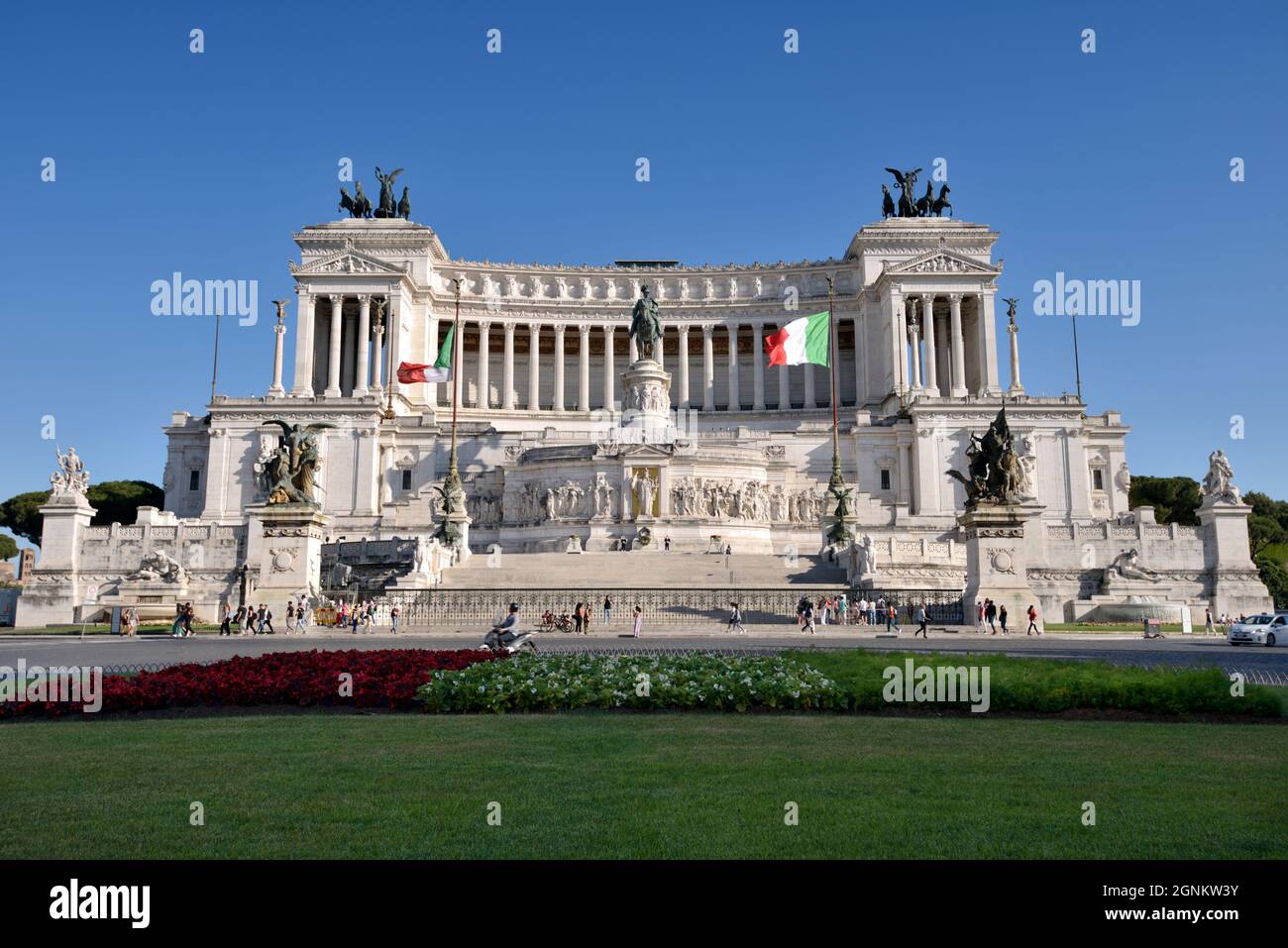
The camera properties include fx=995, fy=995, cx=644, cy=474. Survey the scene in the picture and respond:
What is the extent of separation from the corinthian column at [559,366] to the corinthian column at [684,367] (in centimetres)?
1197

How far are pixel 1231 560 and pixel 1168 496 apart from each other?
49.5m

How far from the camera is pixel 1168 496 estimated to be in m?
95.9

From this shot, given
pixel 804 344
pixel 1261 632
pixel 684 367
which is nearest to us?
pixel 1261 632

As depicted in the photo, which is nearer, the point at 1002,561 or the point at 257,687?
the point at 257,687

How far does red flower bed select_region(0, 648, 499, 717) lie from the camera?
1562 cm

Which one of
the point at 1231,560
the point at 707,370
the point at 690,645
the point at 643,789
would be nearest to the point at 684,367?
the point at 707,370

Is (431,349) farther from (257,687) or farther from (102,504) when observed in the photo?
(257,687)

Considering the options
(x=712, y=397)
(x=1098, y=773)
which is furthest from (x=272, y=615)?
(x=712, y=397)

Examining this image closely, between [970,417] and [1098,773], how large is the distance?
68.9 m

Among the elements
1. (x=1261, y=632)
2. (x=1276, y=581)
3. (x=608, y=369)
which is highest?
(x=608, y=369)

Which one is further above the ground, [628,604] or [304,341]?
[304,341]

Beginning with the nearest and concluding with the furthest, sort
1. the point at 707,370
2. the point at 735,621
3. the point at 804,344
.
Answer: the point at 735,621 → the point at 804,344 → the point at 707,370

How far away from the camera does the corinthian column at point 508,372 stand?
97750 millimetres

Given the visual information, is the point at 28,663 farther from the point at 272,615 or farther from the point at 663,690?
the point at 663,690
